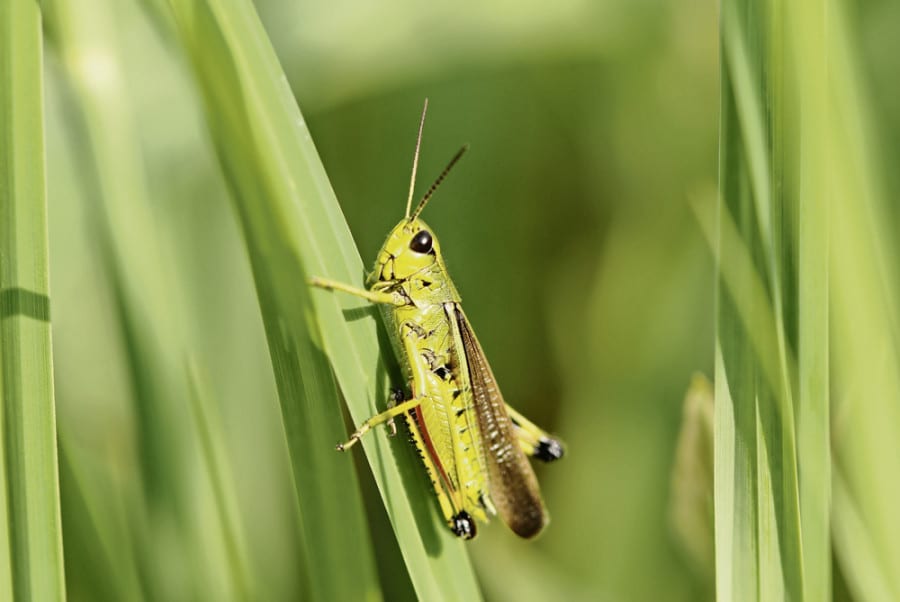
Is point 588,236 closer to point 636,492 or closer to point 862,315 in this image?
point 636,492

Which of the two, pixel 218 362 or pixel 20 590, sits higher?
pixel 218 362

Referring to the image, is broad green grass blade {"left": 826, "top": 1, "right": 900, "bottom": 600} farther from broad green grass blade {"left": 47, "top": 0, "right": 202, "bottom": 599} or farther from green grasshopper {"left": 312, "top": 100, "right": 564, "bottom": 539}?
broad green grass blade {"left": 47, "top": 0, "right": 202, "bottom": 599}

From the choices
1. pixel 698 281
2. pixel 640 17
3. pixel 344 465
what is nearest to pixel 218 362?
pixel 344 465

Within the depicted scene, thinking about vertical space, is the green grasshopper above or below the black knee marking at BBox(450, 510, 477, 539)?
above

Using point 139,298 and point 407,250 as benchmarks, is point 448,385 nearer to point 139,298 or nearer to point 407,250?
point 407,250

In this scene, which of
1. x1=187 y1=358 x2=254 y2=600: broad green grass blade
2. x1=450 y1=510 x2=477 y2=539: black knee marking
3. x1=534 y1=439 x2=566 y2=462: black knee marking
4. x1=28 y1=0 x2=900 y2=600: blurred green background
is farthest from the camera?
x1=534 y1=439 x2=566 y2=462: black knee marking

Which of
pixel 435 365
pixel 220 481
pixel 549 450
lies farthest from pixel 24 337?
pixel 549 450

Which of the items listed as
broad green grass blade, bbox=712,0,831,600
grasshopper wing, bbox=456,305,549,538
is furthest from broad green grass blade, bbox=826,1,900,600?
grasshopper wing, bbox=456,305,549,538

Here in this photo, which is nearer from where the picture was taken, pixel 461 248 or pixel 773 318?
pixel 773 318
